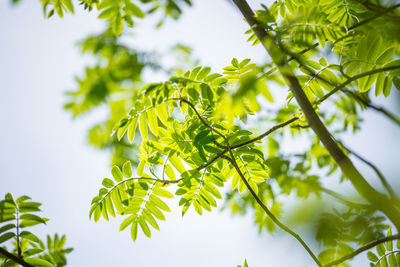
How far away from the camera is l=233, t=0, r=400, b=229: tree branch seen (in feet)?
2.73

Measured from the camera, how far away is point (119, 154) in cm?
339

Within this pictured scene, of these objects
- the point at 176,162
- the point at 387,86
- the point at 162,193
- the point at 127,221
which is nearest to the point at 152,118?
the point at 176,162

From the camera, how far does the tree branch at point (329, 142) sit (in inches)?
32.8

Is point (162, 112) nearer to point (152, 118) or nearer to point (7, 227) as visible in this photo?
point (152, 118)

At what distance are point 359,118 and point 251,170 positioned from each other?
193cm

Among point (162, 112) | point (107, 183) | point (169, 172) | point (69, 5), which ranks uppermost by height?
point (69, 5)

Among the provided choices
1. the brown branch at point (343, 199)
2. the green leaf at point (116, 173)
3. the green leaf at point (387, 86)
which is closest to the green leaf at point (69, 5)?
the green leaf at point (116, 173)

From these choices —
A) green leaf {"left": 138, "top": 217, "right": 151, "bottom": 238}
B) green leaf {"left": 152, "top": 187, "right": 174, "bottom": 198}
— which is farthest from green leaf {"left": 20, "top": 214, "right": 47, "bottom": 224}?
green leaf {"left": 152, "top": 187, "right": 174, "bottom": 198}

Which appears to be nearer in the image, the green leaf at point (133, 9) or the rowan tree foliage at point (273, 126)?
the rowan tree foliage at point (273, 126)

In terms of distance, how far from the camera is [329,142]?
1.09 m

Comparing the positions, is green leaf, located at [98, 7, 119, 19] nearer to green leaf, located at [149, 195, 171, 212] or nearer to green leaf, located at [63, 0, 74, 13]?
green leaf, located at [63, 0, 74, 13]

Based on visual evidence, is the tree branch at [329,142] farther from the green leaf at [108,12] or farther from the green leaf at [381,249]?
the green leaf at [108,12]

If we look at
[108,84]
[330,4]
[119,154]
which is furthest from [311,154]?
[108,84]

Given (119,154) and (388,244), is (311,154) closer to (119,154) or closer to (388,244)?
(388,244)
